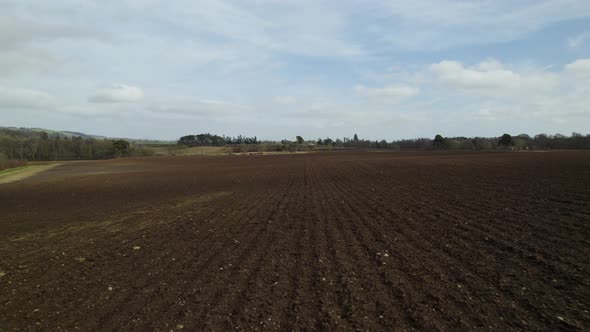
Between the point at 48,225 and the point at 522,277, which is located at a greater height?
the point at 522,277

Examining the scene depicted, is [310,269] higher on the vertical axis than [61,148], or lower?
lower

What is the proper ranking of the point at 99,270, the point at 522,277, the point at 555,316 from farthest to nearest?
the point at 99,270, the point at 522,277, the point at 555,316

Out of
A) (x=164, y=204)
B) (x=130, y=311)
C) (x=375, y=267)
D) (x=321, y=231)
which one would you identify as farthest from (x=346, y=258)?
(x=164, y=204)

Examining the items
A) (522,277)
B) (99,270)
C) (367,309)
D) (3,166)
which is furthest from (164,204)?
(3,166)

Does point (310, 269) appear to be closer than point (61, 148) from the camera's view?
Yes

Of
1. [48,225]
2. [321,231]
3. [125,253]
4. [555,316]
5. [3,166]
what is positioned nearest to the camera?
[555,316]

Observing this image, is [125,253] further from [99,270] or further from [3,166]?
[3,166]

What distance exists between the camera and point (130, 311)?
5469mm

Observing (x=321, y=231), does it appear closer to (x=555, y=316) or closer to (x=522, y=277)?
(x=522, y=277)

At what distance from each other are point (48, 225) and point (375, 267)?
1427 cm

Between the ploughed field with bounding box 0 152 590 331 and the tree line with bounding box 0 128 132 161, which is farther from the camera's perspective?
the tree line with bounding box 0 128 132 161

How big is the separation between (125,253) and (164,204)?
9.28m

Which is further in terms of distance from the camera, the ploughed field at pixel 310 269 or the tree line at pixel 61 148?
the tree line at pixel 61 148

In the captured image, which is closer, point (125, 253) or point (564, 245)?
point (564, 245)
